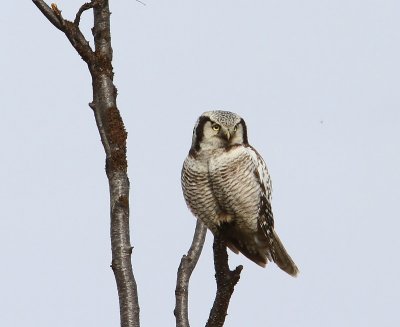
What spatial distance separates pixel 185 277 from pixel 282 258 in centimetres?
193

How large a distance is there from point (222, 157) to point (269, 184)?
51 centimetres

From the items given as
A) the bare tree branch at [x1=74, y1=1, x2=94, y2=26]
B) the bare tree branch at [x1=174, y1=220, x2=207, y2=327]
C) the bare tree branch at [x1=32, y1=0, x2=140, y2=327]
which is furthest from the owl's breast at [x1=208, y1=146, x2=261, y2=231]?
the bare tree branch at [x1=74, y1=1, x2=94, y2=26]

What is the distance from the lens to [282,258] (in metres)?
6.30

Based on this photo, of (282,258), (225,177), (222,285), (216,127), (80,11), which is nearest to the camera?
(80,11)

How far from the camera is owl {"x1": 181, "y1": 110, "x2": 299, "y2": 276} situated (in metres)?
5.69

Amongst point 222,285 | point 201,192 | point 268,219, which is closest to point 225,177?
point 201,192

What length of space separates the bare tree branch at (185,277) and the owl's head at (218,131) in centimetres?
103

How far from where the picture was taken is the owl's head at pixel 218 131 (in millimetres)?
5730

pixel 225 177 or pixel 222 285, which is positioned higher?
pixel 225 177

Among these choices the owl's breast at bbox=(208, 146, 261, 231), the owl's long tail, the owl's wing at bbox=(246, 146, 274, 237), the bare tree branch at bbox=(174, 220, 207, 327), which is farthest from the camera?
the owl's long tail

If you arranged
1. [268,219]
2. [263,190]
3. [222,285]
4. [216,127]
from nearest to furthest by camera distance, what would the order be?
[222,285], [216,127], [263,190], [268,219]

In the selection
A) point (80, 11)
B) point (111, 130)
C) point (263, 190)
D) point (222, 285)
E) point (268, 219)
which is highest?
point (80, 11)

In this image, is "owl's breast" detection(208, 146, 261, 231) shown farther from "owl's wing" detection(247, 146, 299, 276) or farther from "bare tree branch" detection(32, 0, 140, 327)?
"bare tree branch" detection(32, 0, 140, 327)

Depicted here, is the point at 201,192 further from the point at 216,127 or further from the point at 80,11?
the point at 80,11
